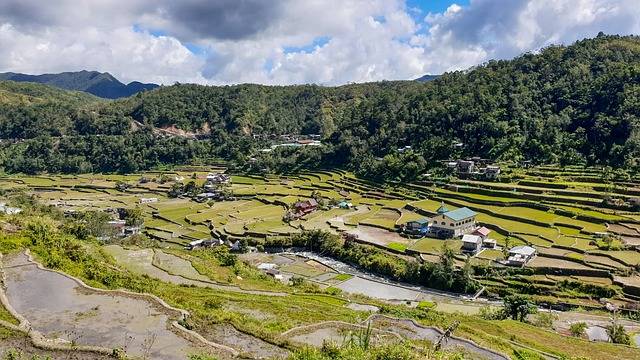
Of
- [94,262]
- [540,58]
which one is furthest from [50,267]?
[540,58]

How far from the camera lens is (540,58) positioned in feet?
238

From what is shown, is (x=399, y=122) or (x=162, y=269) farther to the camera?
(x=399, y=122)

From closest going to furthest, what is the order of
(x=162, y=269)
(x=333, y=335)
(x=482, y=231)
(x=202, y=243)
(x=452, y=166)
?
(x=333, y=335) < (x=162, y=269) < (x=482, y=231) < (x=202, y=243) < (x=452, y=166)

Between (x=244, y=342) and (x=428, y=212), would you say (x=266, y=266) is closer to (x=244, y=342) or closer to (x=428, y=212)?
(x=428, y=212)

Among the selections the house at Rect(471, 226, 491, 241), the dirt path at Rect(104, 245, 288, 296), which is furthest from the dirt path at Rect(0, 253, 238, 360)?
the house at Rect(471, 226, 491, 241)

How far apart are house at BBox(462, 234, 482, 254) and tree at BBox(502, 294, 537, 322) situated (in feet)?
28.2

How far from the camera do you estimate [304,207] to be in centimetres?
4869

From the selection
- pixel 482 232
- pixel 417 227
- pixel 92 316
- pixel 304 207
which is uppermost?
pixel 92 316

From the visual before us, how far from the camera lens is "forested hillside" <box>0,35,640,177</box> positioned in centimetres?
5534

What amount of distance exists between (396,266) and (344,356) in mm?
22282

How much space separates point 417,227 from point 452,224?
2.78 meters

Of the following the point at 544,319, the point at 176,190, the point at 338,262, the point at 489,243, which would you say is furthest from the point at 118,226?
the point at 544,319

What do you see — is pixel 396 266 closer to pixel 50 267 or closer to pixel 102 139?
pixel 50 267

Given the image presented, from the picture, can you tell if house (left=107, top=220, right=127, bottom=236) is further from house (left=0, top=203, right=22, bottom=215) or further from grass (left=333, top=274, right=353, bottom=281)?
grass (left=333, top=274, right=353, bottom=281)
